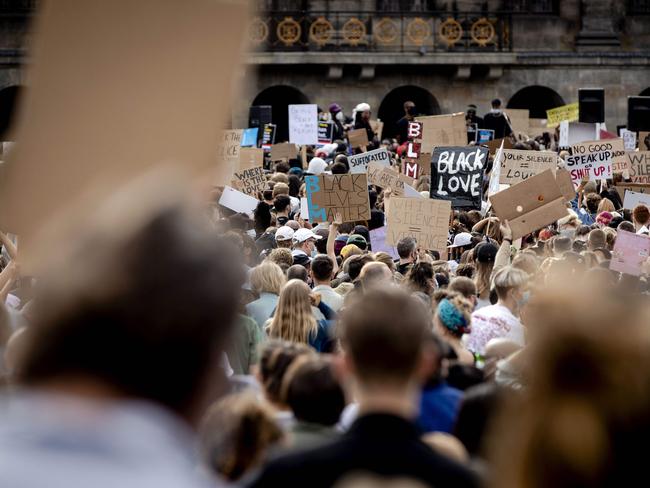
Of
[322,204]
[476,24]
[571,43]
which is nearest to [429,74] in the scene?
[476,24]

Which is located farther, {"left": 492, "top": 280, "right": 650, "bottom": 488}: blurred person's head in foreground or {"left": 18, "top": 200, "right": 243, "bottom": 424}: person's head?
{"left": 492, "top": 280, "right": 650, "bottom": 488}: blurred person's head in foreground

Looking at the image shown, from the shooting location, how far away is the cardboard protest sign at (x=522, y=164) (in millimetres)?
12938

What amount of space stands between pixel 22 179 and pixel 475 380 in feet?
7.55

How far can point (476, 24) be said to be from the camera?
31.3m

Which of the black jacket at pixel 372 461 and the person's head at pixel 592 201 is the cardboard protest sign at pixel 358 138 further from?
the black jacket at pixel 372 461

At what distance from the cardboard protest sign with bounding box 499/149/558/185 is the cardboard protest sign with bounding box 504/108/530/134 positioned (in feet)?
29.1

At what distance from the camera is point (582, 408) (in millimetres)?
1934

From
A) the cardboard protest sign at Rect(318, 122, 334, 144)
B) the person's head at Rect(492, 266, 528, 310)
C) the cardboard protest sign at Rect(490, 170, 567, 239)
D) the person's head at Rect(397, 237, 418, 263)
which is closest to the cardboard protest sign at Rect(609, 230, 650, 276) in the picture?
the cardboard protest sign at Rect(490, 170, 567, 239)

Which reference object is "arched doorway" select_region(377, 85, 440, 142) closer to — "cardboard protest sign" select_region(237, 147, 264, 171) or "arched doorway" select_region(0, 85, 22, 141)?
"arched doorway" select_region(0, 85, 22, 141)

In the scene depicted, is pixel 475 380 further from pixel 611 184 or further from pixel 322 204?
pixel 611 184

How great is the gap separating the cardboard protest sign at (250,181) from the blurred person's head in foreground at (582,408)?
12.4m

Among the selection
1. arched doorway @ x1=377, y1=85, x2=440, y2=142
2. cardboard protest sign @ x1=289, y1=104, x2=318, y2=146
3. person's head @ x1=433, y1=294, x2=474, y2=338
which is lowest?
person's head @ x1=433, y1=294, x2=474, y2=338

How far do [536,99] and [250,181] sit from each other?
66.7ft

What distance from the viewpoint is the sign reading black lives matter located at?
12.4m
